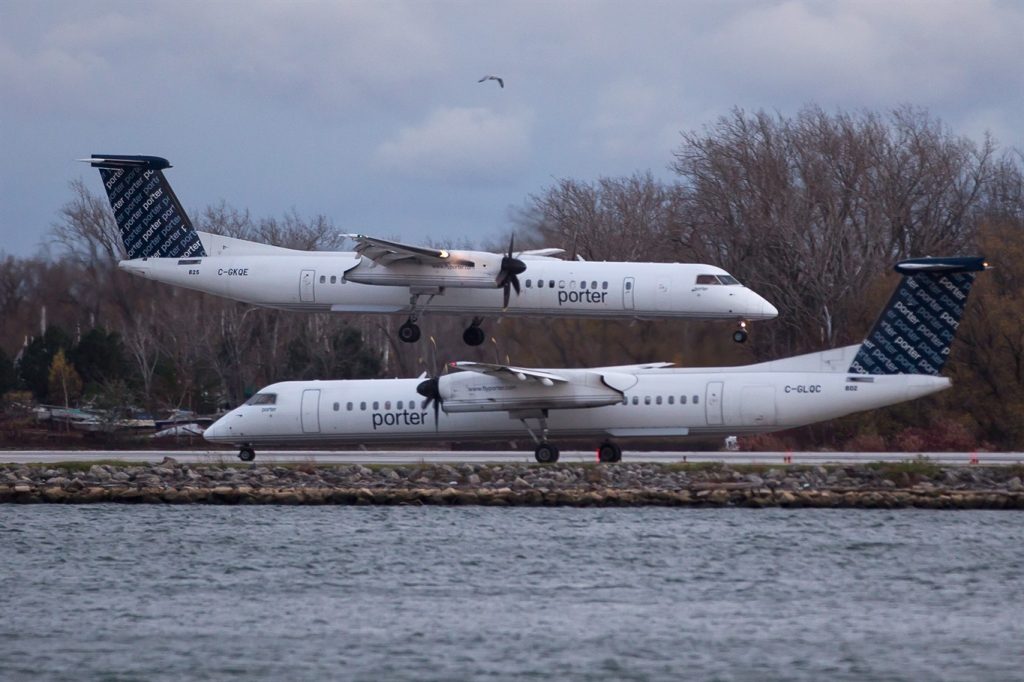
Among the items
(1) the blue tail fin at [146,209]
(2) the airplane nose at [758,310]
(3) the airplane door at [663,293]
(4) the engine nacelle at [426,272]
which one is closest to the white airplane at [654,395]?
(3) the airplane door at [663,293]

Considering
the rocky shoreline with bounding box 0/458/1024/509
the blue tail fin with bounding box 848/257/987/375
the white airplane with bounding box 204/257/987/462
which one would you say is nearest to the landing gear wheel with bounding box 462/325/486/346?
the white airplane with bounding box 204/257/987/462

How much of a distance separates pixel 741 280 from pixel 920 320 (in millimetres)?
22421

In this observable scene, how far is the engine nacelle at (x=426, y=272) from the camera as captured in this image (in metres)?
51.6

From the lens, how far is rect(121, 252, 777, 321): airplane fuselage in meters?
50.1

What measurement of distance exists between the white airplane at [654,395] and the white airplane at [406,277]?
2.62 metres

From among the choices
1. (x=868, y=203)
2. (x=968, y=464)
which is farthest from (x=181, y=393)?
(x=968, y=464)

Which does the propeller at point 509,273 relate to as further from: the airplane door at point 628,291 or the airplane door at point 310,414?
the airplane door at point 310,414

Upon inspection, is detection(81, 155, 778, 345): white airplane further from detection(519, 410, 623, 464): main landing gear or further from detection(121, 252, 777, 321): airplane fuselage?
detection(519, 410, 623, 464): main landing gear

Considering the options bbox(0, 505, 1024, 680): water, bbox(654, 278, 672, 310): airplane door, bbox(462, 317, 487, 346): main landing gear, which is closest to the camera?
bbox(0, 505, 1024, 680): water

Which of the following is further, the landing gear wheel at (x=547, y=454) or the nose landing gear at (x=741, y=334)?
the nose landing gear at (x=741, y=334)

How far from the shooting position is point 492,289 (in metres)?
51.3

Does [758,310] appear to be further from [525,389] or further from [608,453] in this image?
[525,389]

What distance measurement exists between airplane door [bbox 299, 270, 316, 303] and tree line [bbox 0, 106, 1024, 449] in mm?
8251

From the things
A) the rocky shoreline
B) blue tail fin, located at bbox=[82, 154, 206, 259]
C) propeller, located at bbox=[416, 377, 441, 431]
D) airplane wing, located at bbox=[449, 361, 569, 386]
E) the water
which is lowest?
the water
